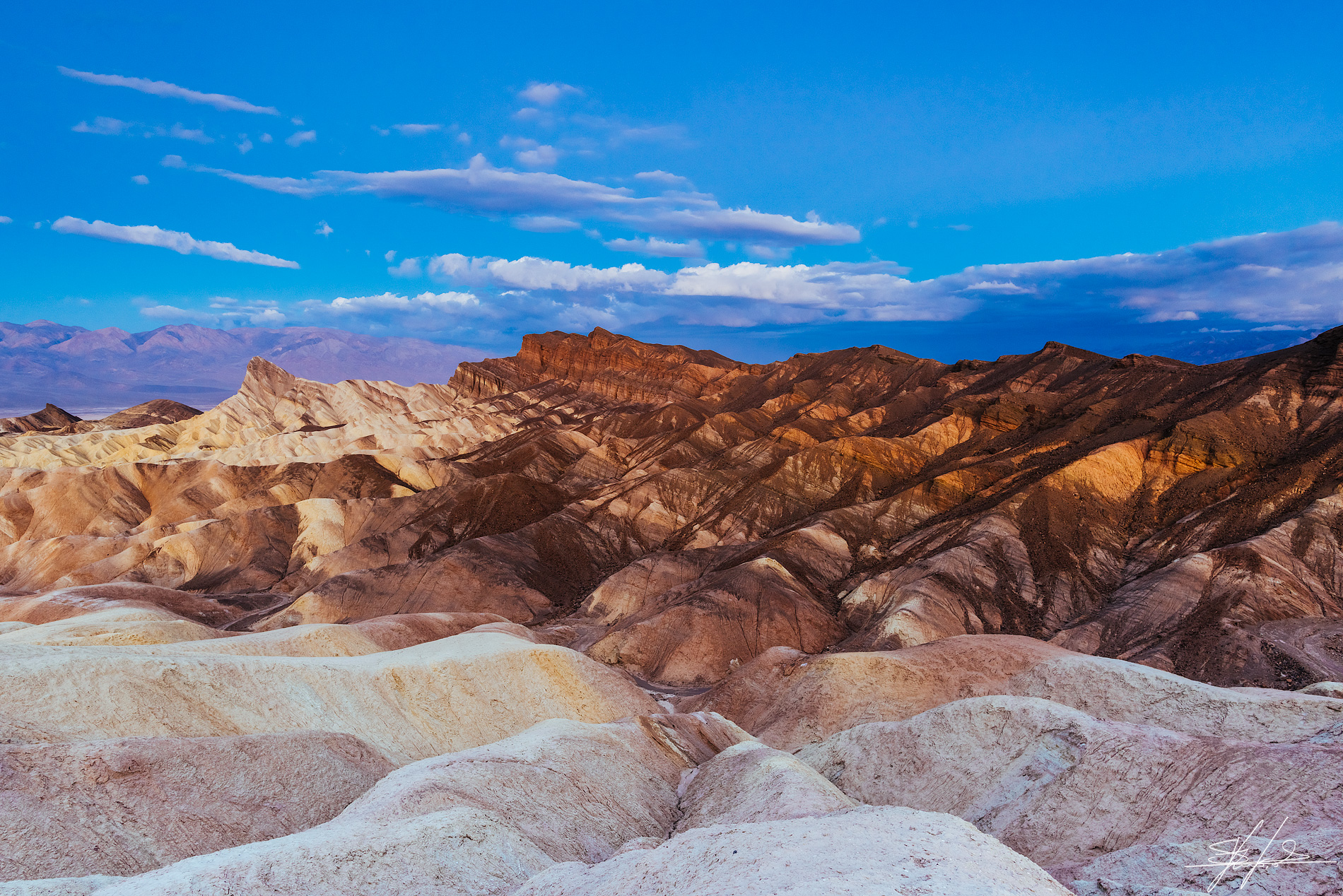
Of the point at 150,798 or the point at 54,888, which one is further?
the point at 150,798

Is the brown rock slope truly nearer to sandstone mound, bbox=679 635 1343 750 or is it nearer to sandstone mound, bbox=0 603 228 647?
sandstone mound, bbox=679 635 1343 750

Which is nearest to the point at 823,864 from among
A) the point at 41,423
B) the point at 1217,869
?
the point at 1217,869

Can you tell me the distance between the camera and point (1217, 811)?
16781 mm

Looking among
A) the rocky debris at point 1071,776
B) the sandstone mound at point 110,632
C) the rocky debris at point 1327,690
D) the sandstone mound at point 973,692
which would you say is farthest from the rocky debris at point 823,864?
the sandstone mound at point 110,632

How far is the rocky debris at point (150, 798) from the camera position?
15531 millimetres

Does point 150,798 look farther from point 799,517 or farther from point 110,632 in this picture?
point 799,517

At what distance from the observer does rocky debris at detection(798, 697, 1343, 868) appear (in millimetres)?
16484

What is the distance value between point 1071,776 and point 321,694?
21880 mm

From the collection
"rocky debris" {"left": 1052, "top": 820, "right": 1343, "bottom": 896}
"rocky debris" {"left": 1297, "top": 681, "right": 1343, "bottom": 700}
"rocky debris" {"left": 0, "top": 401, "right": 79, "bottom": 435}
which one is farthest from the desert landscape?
"rocky debris" {"left": 0, "top": 401, "right": 79, "bottom": 435}

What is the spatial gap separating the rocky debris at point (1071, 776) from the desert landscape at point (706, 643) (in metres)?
0.11

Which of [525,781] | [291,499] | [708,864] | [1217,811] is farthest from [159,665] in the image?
[291,499]

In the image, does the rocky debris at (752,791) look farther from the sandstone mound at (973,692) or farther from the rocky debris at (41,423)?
the rocky debris at (41,423)

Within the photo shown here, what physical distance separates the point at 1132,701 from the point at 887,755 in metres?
8.97

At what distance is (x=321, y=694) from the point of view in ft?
84.2
